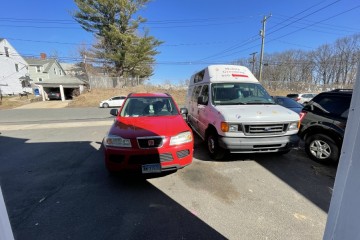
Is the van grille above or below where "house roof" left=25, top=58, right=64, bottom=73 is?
below

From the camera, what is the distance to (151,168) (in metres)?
3.29

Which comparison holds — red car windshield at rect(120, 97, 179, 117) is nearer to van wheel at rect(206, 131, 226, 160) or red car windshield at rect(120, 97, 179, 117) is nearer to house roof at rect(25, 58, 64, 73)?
van wheel at rect(206, 131, 226, 160)

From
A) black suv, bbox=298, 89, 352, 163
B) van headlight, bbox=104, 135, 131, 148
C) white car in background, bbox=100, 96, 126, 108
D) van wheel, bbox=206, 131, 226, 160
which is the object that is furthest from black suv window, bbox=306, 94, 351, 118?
white car in background, bbox=100, 96, 126, 108

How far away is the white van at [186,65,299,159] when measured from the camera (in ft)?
13.1

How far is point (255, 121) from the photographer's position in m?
3.93

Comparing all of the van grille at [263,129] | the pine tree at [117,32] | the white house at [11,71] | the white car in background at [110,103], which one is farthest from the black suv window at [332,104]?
the white house at [11,71]

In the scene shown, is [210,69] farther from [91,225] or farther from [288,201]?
[91,225]

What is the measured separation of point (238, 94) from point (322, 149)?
242 centimetres

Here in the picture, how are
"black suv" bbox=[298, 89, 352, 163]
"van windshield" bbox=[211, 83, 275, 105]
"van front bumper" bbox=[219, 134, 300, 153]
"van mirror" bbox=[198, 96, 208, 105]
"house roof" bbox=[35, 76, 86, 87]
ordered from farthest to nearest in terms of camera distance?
"house roof" bbox=[35, 76, 86, 87], "van mirror" bbox=[198, 96, 208, 105], "van windshield" bbox=[211, 83, 275, 105], "black suv" bbox=[298, 89, 352, 163], "van front bumper" bbox=[219, 134, 300, 153]

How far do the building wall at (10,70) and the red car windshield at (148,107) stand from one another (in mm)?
37629

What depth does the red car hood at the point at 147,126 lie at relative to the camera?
3412 millimetres

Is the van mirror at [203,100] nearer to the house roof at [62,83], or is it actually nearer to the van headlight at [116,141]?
the van headlight at [116,141]

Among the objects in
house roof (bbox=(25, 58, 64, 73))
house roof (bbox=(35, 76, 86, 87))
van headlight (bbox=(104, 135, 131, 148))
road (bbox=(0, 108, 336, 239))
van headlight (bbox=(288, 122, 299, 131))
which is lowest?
road (bbox=(0, 108, 336, 239))

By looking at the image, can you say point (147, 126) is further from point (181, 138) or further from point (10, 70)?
point (10, 70)
